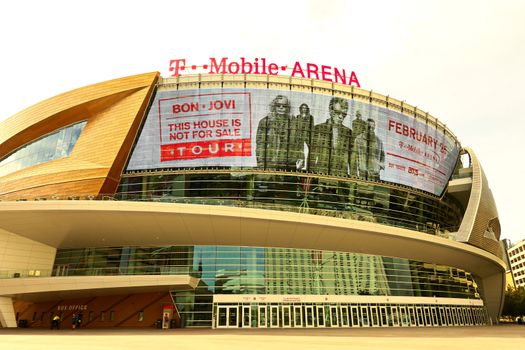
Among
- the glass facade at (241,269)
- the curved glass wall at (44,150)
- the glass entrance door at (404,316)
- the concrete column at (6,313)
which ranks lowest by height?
the glass entrance door at (404,316)

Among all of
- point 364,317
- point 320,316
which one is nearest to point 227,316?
point 320,316

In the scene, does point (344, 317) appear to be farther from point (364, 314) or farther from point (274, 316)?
point (274, 316)

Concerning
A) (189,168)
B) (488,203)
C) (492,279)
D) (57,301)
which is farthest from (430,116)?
(57,301)

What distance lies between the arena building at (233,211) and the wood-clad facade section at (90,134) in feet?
0.47

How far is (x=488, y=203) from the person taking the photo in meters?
46.1

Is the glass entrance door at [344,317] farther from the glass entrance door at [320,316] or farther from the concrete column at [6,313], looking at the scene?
the concrete column at [6,313]

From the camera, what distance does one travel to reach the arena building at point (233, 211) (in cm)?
3155

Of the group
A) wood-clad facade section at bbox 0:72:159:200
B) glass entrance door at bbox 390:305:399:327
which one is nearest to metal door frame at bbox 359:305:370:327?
glass entrance door at bbox 390:305:399:327

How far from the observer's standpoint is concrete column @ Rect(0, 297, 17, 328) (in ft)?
95.8

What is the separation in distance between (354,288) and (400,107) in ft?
67.8

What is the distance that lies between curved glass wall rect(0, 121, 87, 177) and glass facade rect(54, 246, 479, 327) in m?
10.3

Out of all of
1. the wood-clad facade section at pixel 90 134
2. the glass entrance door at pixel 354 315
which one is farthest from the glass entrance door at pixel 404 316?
the wood-clad facade section at pixel 90 134

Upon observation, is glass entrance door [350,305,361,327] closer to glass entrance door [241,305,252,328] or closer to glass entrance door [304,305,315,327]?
glass entrance door [304,305,315,327]

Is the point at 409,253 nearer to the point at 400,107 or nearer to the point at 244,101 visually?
the point at 400,107
